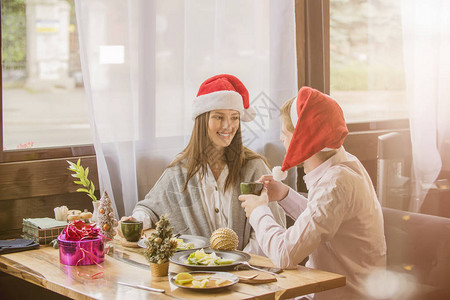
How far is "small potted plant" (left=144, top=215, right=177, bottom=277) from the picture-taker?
199 cm

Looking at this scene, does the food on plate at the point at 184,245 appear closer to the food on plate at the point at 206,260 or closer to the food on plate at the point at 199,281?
the food on plate at the point at 206,260

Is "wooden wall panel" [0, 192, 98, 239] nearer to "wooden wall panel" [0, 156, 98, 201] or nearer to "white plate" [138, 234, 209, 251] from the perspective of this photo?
"wooden wall panel" [0, 156, 98, 201]

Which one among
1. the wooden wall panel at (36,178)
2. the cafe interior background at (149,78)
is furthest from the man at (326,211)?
the wooden wall panel at (36,178)

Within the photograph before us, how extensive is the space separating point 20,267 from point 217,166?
1041 millimetres

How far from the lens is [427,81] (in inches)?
156

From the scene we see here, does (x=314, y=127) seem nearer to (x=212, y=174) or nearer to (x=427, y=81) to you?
(x=212, y=174)

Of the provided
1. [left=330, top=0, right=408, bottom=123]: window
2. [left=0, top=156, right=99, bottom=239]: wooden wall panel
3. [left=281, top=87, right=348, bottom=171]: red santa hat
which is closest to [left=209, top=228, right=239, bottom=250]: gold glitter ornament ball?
[left=281, top=87, right=348, bottom=171]: red santa hat

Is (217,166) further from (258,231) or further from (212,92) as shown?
(258,231)

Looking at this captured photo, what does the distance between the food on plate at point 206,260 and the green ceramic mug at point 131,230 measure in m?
0.35

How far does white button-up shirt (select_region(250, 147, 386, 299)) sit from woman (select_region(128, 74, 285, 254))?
63 centimetres

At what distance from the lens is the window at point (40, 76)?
9.11 ft

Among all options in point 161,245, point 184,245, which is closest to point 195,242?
point 184,245

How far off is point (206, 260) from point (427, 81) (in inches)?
95.2

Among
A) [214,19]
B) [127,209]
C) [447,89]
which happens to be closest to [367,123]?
[447,89]
